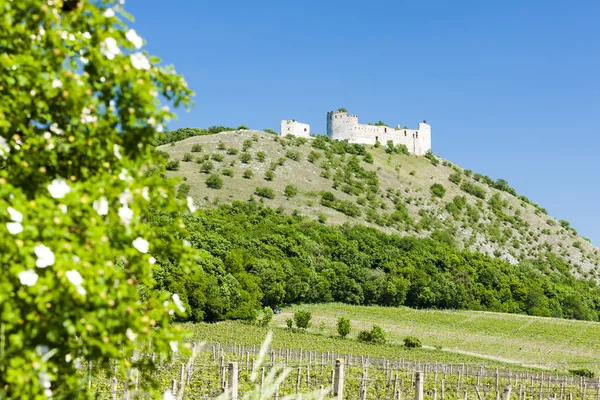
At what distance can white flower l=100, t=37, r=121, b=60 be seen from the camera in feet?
16.3

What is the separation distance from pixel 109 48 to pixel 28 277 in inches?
67.6

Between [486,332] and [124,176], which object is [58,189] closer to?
[124,176]

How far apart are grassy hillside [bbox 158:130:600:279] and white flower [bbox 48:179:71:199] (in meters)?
106

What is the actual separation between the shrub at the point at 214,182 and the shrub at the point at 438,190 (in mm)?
53245

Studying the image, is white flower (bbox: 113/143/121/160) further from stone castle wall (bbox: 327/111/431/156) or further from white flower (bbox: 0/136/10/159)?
stone castle wall (bbox: 327/111/431/156)

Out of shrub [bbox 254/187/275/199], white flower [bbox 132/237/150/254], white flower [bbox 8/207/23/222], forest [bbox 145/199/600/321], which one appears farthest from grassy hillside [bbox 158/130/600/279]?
white flower [bbox 8/207/23/222]

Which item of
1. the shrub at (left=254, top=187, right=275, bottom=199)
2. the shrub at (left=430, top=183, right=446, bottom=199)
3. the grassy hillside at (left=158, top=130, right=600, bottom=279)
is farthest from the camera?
the shrub at (left=430, top=183, right=446, bottom=199)

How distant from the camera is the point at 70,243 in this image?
170 inches

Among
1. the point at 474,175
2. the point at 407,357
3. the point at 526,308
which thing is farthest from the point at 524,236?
the point at 407,357

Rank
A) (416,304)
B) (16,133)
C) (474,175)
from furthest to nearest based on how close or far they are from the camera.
A: (474,175)
(416,304)
(16,133)

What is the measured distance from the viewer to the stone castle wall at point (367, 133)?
173250 mm

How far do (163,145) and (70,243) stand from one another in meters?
141

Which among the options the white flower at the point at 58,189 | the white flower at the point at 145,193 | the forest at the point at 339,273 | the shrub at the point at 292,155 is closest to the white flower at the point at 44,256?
the white flower at the point at 58,189

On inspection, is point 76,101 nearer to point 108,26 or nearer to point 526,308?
point 108,26
